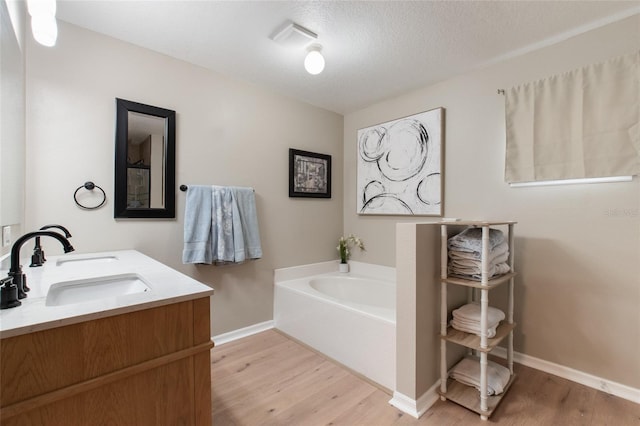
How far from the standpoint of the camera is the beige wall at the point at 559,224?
69.2 inches

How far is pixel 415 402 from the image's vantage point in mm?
1616

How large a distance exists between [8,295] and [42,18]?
127 cm

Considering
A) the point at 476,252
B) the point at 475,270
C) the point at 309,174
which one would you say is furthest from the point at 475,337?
the point at 309,174

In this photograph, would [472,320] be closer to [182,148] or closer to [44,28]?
[182,148]

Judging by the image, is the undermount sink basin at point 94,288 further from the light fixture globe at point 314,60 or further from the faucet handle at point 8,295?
the light fixture globe at point 314,60

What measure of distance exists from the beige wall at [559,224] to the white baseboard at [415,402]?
94 cm

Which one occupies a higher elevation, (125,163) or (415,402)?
(125,163)

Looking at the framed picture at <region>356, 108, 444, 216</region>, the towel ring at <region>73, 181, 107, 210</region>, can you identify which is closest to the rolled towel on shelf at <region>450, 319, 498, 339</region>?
the framed picture at <region>356, 108, 444, 216</region>

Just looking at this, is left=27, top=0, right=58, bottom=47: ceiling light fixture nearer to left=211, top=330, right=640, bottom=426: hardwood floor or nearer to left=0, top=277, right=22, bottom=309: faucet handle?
left=0, top=277, right=22, bottom=309: faucet handle

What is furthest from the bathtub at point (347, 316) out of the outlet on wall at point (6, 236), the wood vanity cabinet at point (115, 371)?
the outlet on wall at point (6, 236)

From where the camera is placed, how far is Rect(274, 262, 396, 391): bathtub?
1865 millimetres

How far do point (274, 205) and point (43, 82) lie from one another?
1817mm

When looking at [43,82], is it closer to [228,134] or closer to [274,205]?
[228,134]

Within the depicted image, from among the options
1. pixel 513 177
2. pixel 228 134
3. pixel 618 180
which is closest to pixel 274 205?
pixel 228 134
